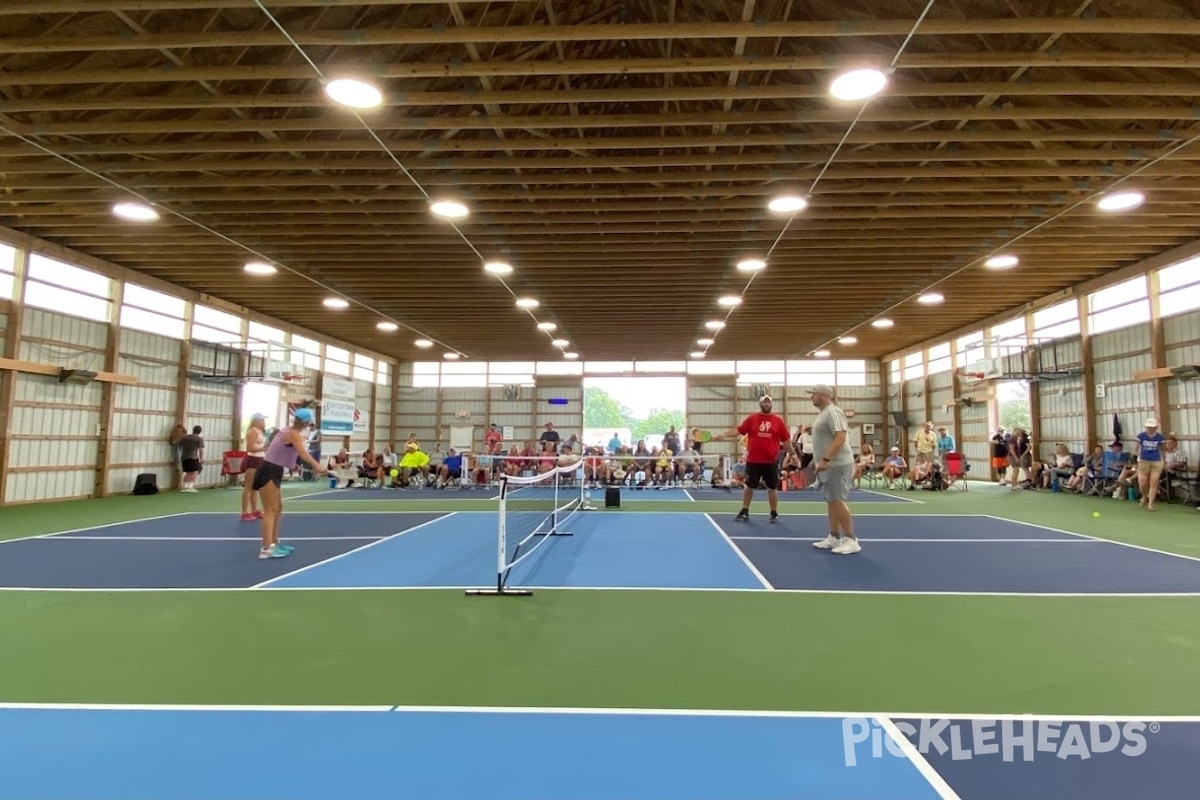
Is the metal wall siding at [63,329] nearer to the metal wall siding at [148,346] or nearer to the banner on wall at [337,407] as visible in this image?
the metal wall siding at [148,346]

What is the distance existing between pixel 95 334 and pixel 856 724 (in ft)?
57.5

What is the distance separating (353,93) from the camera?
22.2ft

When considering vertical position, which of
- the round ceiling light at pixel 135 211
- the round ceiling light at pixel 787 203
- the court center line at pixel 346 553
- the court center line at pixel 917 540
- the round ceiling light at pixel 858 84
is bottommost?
the court center line at pixel 346 553

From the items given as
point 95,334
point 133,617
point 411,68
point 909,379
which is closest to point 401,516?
point 133,617

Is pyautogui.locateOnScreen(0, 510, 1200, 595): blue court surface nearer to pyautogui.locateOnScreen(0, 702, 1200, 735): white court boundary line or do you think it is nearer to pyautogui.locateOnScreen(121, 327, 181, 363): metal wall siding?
pyautogui.locateOnScreen(0, 702, 1200, 735): white court boundary line

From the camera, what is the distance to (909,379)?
86.6ft

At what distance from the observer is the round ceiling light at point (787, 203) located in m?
9.95

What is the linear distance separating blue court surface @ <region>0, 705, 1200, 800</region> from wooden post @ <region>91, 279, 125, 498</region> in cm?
1442

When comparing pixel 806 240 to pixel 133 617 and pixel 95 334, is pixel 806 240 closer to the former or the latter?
pixel 133 617

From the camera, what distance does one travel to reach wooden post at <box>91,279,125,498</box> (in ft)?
46.8

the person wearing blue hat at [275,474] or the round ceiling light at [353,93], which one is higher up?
the round ceiling light at [353,93]

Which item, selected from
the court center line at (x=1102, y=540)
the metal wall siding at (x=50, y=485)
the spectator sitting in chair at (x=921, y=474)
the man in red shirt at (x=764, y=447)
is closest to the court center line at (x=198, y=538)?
the man in red shirt at (x=764, y=447)

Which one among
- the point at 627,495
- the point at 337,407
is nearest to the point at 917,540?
the point at 627,495

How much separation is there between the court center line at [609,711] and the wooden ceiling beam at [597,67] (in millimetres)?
6095
